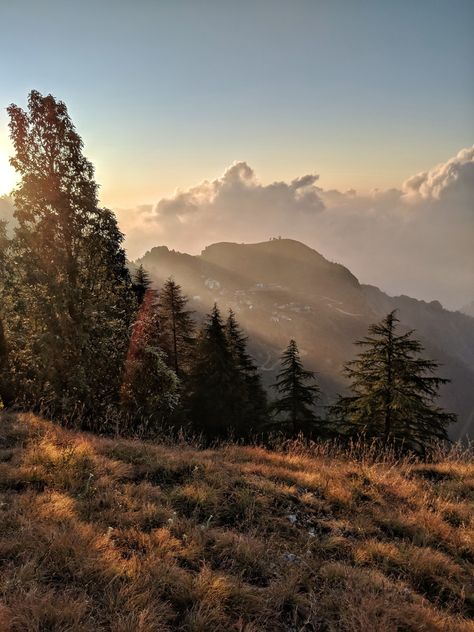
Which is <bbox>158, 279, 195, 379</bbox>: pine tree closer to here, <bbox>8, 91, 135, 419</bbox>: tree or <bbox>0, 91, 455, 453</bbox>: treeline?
<bbox>0, 91, 455, 453</bbox>: treeline

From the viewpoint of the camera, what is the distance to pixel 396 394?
18984mm

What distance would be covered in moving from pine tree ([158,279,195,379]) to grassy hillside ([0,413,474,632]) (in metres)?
21.0

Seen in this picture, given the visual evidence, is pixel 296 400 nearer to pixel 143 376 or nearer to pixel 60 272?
pixel 143 376

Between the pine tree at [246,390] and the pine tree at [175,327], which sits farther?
the pine tree at [175,327]

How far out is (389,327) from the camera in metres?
19.8

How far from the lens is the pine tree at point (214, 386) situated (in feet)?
88.1

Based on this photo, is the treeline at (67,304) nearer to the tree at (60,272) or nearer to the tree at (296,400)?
the tree at (60,272)

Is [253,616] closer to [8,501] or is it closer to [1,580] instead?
[1,580]

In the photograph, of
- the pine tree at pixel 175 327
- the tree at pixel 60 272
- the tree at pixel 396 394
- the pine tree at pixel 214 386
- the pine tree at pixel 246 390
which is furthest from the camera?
the pine tree at pixel 175 327

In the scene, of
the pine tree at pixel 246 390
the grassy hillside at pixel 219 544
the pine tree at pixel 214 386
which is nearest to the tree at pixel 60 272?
the grassy hillside at pixel 219 544

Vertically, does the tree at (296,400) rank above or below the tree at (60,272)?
below

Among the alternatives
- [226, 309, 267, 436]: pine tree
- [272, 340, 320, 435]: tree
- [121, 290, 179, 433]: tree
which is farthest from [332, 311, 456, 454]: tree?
[121, 290, 179, 433]: tree

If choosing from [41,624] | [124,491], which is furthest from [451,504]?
[41,624]

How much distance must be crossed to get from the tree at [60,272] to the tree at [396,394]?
43.2 ft
